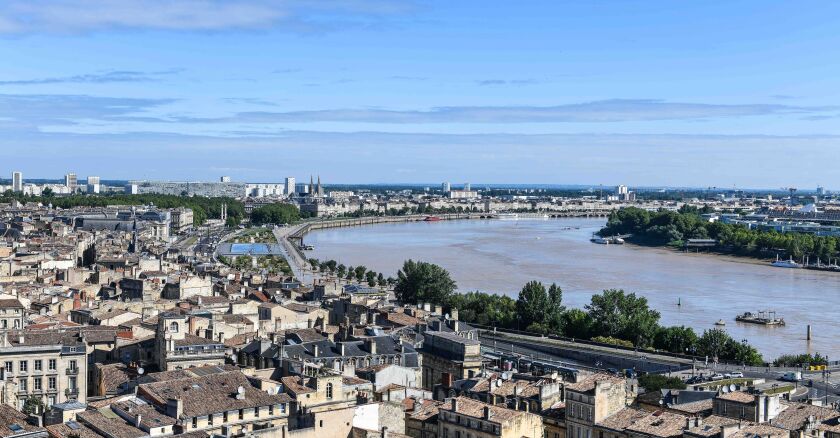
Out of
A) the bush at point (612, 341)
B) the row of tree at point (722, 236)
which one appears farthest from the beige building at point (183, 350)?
the row of tree at point (722, 236)

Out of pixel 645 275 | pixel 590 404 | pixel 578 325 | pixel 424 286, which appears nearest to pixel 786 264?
pixel 645 275

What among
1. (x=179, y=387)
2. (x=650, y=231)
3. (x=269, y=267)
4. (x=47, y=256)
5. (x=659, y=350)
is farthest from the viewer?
(x=650, y=231)

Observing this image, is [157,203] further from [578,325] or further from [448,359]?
[448,359]

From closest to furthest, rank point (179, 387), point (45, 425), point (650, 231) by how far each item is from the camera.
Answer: point (45, 425), point (179, 387), point (650, 231)

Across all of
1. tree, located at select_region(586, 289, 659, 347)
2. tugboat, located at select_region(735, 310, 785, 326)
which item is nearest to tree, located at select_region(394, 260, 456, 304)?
tree, located at select_region(586, 289, 659, 347)

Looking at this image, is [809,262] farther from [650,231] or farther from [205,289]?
[205,289]

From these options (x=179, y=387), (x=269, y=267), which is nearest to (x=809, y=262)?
(x=269, y=267)
